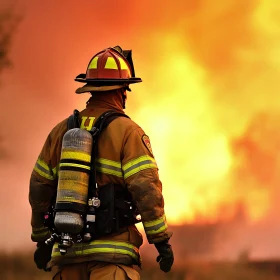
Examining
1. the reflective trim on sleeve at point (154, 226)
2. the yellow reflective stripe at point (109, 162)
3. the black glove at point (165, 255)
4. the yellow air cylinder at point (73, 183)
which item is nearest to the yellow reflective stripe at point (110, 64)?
the yellow air cylinder at point (73, 183)

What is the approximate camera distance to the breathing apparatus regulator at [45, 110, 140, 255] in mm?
6371

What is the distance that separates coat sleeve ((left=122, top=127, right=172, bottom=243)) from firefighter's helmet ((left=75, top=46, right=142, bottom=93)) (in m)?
0.47

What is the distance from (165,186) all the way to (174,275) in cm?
132

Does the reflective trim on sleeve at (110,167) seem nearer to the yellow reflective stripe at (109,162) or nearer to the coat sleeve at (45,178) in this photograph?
the yellow reflective stripe at (109,162)

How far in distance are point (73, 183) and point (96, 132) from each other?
0.40 m

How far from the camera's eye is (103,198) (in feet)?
21.2

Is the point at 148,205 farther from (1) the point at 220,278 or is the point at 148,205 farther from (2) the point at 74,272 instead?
(1) the point at 220,278

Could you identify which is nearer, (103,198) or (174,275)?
(103,198)

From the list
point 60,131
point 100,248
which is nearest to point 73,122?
point 60,131

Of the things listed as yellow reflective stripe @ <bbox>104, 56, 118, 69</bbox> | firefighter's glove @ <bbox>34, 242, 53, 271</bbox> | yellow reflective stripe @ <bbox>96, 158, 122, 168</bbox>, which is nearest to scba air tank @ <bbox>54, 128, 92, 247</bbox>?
yellow reflective stripe @ <bbox>96, 158, 122, 168</bbox>

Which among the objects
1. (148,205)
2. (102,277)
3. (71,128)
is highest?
(71,128)

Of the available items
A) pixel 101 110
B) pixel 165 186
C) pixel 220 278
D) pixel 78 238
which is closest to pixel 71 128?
pixel 101 110

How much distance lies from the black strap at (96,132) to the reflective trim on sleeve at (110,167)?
50 millimetres

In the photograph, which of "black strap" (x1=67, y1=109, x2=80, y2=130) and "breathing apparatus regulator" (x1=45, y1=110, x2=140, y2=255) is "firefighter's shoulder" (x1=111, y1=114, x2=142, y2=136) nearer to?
"breathing apparatus regulator" (x1=45, y1=110, x2=140, y2=255)
